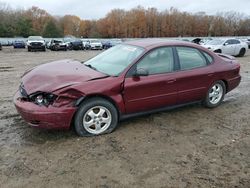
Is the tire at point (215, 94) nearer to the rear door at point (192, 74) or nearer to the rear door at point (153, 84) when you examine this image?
the rear door at point (192, 74)

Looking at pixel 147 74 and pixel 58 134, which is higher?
pixel 147 74

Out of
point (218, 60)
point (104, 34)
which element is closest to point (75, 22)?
point (104, 34)

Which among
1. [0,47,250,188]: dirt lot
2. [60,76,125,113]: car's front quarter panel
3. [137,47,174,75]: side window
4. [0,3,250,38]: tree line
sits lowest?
[0,47,250,188]: dirt lot

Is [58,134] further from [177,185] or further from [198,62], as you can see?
[198,62]

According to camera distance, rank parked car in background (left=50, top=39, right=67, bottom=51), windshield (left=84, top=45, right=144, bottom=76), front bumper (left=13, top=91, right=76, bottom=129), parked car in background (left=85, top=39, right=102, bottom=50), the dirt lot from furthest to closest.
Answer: parked car in background (left=85, top=39, right=102, bottom=50) < parked car in background (left=50, top=39, right=67, bottom=51) < windshield (left=84, top=45, right=144, bottom=76) < front bumper (left=13, top=91, right=76, bottom=129) < the dirt lot

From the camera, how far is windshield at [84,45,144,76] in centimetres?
472

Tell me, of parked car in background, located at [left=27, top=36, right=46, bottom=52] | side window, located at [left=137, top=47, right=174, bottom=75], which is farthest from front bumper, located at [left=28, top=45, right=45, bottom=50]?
side window, located at [left=137, top=47, right=174, bottom=75]

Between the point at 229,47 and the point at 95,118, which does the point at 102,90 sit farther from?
the point at 229,47

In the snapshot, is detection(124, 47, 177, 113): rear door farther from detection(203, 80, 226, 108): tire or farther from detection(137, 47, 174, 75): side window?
detection(203, 80, 226, 108): tire

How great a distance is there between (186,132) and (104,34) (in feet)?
319

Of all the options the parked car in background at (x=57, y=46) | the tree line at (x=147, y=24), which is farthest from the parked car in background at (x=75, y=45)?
the tree line at (x=147, y=24)

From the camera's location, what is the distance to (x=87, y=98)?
13.9 ft

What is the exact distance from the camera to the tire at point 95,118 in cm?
421

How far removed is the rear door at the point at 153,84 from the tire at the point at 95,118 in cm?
33
